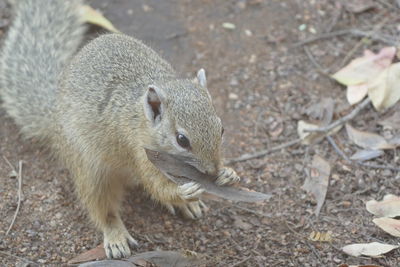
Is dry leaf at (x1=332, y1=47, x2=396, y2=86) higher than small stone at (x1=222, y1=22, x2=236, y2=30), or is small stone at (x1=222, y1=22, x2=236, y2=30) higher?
small stone at (x1=222, y1=22, x2=236, y2=30)

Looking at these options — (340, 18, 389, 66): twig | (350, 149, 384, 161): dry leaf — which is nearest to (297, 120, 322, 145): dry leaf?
(350, 149, 384, 161): dry leaf

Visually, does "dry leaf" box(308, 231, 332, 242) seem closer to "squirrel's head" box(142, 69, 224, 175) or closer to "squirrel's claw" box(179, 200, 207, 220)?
"squirrel's claw" box(179, 200, 207, 220)

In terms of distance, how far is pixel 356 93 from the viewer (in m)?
5.71

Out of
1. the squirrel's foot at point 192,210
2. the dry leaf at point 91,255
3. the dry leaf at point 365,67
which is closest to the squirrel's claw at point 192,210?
the squirrel's foot at point 192,210

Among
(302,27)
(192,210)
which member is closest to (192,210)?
(192,210)

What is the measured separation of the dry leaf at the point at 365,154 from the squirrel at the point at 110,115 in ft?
4.52

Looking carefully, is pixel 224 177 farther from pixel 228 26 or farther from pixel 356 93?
pixel 228 26

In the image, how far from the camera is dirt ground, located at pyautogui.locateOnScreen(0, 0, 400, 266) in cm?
457

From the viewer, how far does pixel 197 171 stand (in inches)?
161

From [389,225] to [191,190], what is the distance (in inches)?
58.2

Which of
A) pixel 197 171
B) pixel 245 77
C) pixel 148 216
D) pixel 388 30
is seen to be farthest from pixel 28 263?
pixel 388 30

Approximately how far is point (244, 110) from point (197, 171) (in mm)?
1874

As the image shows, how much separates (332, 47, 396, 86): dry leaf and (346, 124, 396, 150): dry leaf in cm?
57

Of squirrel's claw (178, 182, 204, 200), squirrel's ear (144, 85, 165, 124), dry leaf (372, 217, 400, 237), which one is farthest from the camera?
dry leaf (372, 217, 400, 237)
